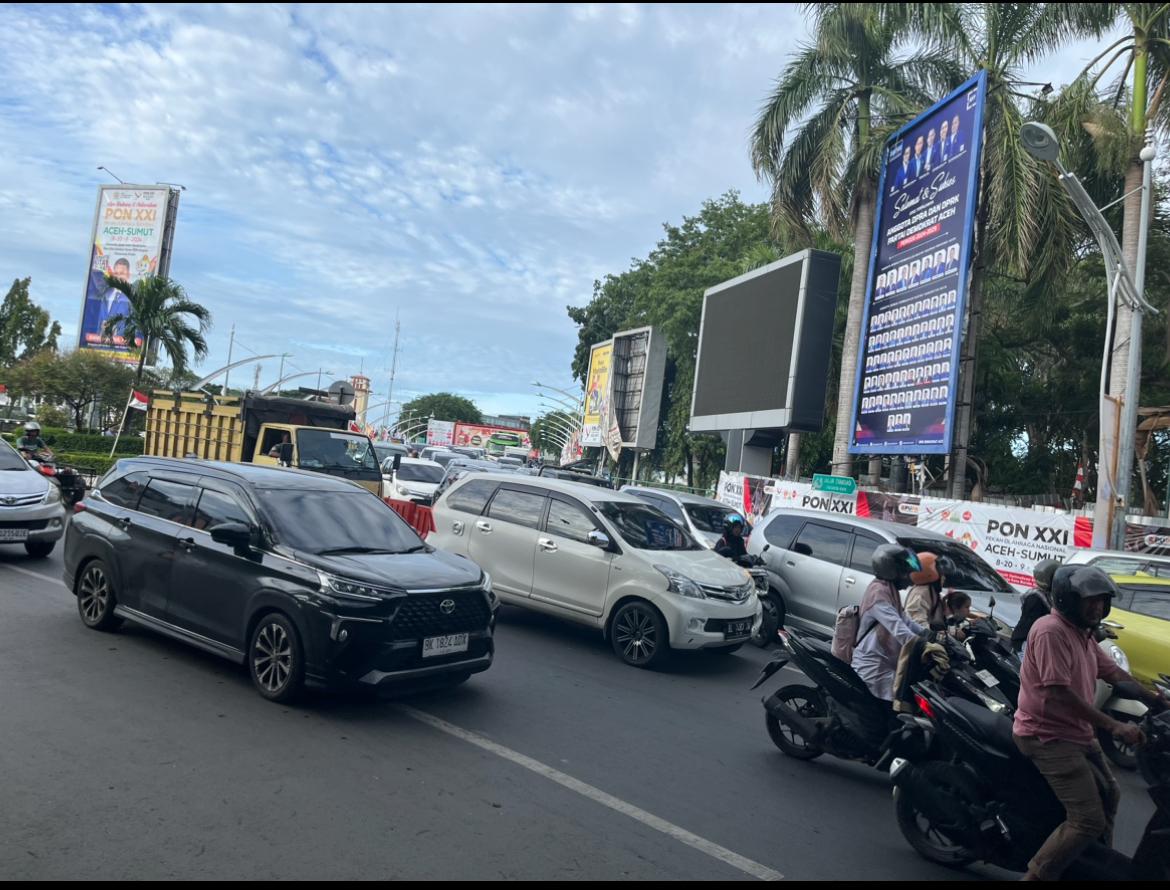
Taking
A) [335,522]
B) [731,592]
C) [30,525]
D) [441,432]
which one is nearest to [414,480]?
[30,525]

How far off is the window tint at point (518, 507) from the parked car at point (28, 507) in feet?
16.9

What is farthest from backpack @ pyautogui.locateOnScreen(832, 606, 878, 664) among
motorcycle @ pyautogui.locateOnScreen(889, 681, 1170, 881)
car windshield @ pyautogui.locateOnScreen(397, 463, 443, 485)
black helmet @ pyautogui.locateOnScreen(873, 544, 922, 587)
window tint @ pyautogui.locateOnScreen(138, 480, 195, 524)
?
car windshield @ pyautogui.locateOnScreen(397, 463, 443, 485)

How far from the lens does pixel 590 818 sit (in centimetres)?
472

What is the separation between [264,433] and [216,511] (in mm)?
9768

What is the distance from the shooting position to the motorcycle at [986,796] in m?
3.96

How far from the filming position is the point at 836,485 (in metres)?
18.1

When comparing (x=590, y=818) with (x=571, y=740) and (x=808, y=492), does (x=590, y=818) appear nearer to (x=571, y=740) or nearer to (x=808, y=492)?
(x=571, y=740)

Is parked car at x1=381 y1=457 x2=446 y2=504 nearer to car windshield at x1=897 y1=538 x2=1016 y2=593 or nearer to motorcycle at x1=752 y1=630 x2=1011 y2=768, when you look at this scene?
car windshield at x1=897 y1=538 x2=1016 y2=593

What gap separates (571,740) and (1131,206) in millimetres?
15103

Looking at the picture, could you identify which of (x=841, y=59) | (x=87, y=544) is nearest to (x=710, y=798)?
(x=87, y=544)

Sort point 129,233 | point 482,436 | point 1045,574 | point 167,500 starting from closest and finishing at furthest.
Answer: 1. point 1045,574
2. point 167,500
3. point 129,233
4. point 482,436

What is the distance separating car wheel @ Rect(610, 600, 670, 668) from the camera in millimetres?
8500

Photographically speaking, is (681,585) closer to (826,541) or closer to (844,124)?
(826,541)

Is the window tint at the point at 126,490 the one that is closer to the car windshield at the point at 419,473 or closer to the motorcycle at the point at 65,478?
the motorcycle at the point at 65,478
